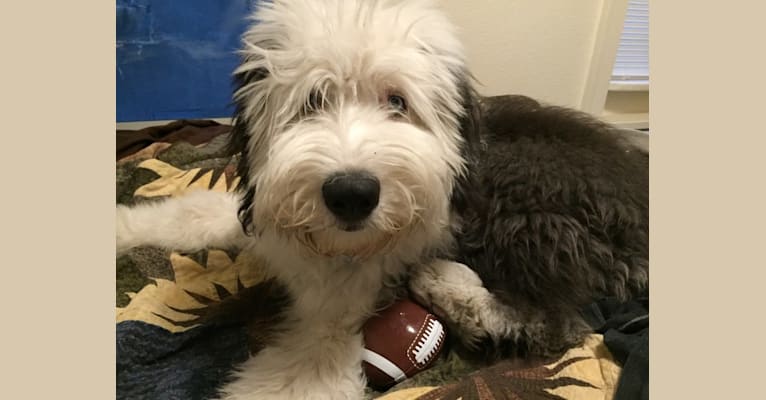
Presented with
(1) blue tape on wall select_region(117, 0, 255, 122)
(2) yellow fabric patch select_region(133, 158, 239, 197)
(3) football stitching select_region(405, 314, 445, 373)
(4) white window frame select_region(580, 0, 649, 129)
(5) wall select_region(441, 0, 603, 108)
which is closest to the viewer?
(3) football stitching select_region(405, 314, 445, 373)

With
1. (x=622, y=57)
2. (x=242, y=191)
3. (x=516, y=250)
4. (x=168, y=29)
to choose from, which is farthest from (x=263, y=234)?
(x=622, y=57)

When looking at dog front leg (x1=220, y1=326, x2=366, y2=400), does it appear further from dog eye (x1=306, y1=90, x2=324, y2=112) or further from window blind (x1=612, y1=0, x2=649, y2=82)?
window blind (x1=612, y1=0, x2=649, y2=82)

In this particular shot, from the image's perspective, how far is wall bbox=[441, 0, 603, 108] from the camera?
9.09ft

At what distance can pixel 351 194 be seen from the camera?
110cm

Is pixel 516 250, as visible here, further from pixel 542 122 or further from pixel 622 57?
pixel 622 57

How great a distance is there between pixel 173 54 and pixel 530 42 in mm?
1721

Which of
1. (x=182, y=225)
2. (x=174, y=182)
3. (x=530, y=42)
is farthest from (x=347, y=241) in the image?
(x=530, y=42)

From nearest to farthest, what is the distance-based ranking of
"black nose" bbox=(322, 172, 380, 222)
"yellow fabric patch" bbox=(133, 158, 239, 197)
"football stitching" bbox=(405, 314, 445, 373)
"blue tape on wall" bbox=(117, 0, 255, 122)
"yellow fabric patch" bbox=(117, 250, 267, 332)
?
"black nose" bbox=(322, 172, 380, 222) → "football stitching" bbox=(405, 314, 445, 373) → "yellow fabric patch" bbox=(117, 250, 267, 332) → "yellow fabric patch" bbox=(133, 158, 239, 197) → "blue tape on wall" bbox=(117, 0, 255, 122)

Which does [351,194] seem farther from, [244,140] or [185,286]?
[185,286]

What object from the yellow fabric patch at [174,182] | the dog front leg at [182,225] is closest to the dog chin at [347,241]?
the dog front leg at [182,225]

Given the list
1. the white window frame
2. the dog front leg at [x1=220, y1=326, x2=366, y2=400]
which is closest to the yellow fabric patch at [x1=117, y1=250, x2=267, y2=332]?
the dog front leg at [x1=220, y1=326, x2=366, y2=400]

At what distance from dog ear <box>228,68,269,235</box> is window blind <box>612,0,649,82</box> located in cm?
251

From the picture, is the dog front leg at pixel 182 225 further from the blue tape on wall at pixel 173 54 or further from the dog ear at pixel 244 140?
the blue tape on wall at pixel 173 54

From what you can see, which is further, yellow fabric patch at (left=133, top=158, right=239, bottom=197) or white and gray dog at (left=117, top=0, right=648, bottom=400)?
yellow fabric patch at (left=133, top=158, right=239, bottom=197)
